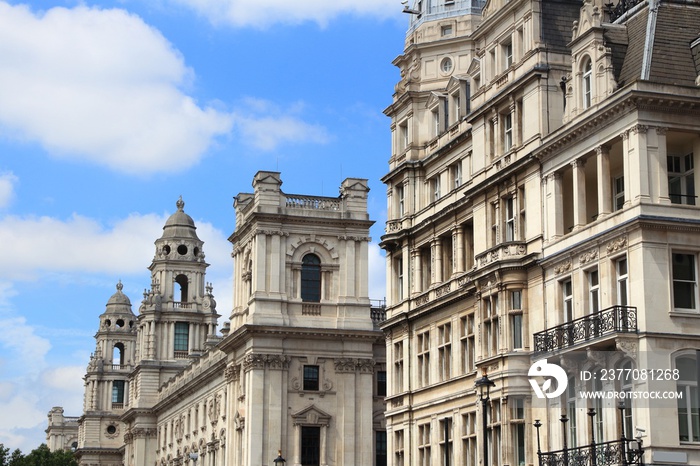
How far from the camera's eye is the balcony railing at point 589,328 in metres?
43.6

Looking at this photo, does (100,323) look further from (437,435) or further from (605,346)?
(605,346)

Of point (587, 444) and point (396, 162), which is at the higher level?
point (396, 162)

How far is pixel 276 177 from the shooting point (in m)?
93.1

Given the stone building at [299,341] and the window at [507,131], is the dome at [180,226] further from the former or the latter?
the window at [507,131]

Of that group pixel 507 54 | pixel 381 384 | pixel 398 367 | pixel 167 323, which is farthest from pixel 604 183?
pixel 167 323

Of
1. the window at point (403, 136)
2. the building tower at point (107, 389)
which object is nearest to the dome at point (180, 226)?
the building tower at point (107, 389)

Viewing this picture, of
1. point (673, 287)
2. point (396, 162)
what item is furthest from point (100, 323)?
point (673, 287)

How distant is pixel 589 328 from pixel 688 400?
4173mm

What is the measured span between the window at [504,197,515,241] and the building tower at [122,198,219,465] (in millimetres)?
83247

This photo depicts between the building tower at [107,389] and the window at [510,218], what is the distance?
404 ft

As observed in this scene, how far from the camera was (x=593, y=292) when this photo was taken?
4669cm

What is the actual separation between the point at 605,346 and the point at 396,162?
80.0 ft

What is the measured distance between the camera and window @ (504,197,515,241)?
5347 centimetres

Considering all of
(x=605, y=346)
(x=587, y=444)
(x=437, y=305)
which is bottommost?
(x=587, y=444)
